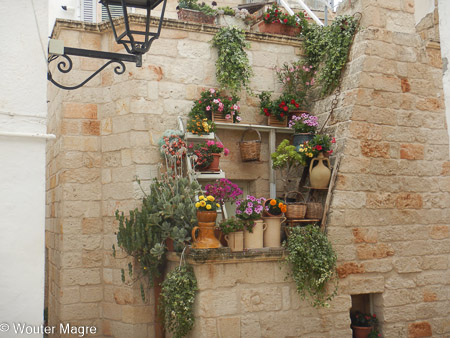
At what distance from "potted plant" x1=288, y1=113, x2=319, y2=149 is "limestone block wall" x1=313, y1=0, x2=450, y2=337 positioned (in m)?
0.18

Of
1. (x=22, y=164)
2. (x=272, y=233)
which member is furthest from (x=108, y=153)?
(x=22, y=164)

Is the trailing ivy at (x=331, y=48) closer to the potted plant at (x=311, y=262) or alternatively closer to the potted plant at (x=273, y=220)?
the potted plant at (x=273, y=220)

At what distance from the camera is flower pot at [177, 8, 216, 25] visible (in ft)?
23.0

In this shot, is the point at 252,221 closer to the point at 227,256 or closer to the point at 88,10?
the point at 227,256

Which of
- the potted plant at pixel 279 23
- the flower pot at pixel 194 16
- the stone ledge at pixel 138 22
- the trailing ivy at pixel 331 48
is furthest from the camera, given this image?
the potted plant at pixel 279 23

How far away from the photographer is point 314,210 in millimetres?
5926

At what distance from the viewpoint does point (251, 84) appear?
22.5ft

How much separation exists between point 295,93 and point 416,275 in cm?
275

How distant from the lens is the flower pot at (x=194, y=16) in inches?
276

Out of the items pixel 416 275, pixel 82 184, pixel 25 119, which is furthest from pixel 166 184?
pixel 416 275

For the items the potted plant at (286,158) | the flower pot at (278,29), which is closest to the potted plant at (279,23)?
the flower pot at (278,29)

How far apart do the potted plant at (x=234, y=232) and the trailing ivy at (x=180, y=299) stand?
0.51m

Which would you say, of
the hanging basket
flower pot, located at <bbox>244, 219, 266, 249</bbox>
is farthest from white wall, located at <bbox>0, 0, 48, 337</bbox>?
the hanging basket

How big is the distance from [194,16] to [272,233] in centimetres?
320
